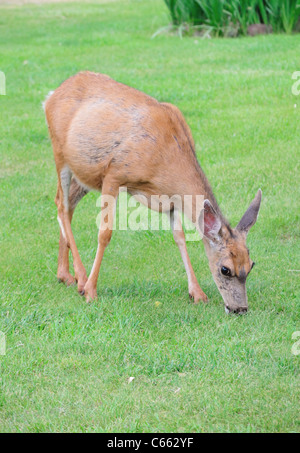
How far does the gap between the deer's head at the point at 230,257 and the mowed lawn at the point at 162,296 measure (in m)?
0.16

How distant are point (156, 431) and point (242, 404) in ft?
2.01

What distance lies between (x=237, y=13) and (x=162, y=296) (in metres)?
10.7

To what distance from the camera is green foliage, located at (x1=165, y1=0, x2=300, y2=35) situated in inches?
613

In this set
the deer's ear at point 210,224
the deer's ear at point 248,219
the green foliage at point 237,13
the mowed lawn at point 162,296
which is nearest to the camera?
the mowed lawn at point 162,296

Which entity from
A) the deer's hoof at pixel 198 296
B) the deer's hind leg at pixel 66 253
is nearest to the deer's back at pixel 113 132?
the deer's hind leg at pixel 66 253

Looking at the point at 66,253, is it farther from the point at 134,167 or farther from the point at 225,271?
the point at 225,271

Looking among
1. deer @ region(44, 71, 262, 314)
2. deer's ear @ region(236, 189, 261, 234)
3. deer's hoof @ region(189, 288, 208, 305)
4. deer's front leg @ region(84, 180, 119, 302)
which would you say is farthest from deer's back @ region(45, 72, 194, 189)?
deer's hoof @ region(189, 288, 208, 305)

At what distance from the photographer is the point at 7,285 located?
6758 millimetres

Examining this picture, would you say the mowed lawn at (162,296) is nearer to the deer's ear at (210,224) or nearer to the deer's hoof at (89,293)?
the deer's hoof at (89,293)

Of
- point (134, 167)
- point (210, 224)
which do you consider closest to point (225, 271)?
point (210, 224)

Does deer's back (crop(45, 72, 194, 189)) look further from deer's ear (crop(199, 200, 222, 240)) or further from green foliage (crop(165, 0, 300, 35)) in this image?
green foliage (crop(165, 0, 300, 35))

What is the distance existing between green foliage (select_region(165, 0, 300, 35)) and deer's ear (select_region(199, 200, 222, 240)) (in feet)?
33.9

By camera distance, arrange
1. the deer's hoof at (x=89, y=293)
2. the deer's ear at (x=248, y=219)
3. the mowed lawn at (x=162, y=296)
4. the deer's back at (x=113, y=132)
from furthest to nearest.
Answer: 1. the deer's hoof at (x=89, y=293)
2. the deer's back at (x=113, y=132)
3. the deer's ear at (x=248, y=219)
4. the mowed lawn at (x=162, y=296)

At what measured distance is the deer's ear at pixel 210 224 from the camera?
6020 millimetres
